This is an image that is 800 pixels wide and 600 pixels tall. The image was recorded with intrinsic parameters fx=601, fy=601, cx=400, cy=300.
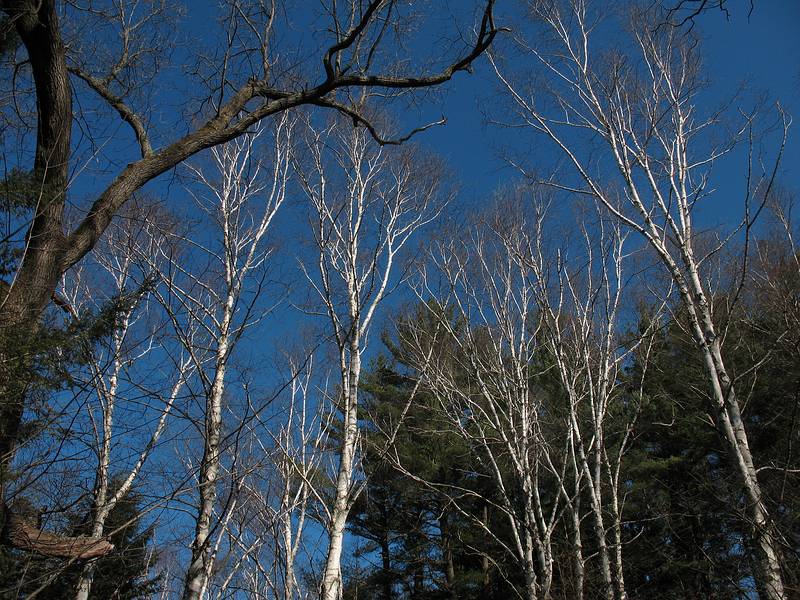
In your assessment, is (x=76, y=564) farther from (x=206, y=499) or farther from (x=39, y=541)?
(x=206, y=499)

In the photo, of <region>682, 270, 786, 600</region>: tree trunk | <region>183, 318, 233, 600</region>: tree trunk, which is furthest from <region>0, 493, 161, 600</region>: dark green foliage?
<region>682, 270, 786, 600</region>: tree trunk

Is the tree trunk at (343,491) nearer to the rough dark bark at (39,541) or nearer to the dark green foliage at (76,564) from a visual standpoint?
the dark green foliage at (76,564)

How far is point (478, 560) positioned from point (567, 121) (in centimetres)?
1241

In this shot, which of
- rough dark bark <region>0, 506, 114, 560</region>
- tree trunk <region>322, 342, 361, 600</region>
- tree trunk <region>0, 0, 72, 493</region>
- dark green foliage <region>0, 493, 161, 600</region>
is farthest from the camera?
tree trunk <region>322, 342, 361, 600</region>

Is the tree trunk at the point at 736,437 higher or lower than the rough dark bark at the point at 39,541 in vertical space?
higher

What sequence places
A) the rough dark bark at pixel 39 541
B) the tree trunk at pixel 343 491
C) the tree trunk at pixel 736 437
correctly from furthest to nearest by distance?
the tree trunk at pixel 343 491 < the tree trunk at pixel 736 437 < the rough dark bark at pixel 39 541

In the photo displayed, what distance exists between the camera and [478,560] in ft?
49.5

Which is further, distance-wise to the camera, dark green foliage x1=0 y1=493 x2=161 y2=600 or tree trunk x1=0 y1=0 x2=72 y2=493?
tree trunk x1=0 y1=0 x2=72 y2=493

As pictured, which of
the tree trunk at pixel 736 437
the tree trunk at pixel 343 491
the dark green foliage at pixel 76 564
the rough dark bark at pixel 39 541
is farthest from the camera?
the tree trunk at pixel 343 491

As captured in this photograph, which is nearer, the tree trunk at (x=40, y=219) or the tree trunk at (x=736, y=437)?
the tree trunk at (x=40, y=219)

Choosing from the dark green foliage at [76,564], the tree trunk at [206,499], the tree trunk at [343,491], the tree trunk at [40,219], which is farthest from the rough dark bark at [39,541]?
the tree trunk at [343,491]

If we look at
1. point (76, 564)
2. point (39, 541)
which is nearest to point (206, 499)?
point (76, 564)

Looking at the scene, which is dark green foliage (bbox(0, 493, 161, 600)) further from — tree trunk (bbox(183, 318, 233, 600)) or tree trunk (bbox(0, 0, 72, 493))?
tree trunk (bbox(0, 0, 72, 493))

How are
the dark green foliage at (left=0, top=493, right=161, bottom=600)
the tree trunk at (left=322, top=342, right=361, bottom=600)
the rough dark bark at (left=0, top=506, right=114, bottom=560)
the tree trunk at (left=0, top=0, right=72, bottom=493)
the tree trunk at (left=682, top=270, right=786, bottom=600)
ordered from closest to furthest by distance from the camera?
the dark green foliage at (left=0, top=493, right=161, bottom=600) → the rough dark bark at (left=0, top=506, right=114, bottom=560) → the tree trunk at (left=0, top=0, right=72, bottom=493) → the tree trunk at (left=682, top=270, right=786, bottom=600) → the tree trunk at (left=322, top=342, right=361, bottom=600)
